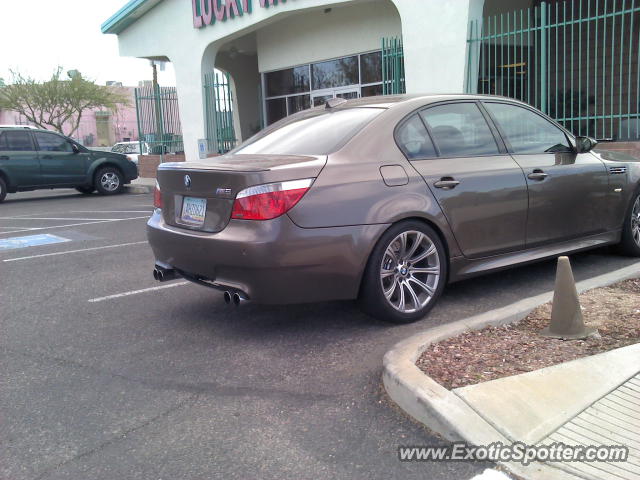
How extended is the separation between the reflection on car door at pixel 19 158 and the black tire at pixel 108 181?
158cm

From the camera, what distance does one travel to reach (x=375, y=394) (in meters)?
3.48

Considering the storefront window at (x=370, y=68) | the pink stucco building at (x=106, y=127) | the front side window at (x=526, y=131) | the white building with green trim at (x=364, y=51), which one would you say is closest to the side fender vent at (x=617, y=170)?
the front side window at (x=526, y=131)

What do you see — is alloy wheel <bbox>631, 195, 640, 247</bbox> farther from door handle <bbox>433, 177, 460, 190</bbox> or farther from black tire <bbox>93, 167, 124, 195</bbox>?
black tire <bbox>93, 167, 124, 195</bbox>

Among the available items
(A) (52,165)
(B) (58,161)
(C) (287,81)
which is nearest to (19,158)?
(A) (52,165)

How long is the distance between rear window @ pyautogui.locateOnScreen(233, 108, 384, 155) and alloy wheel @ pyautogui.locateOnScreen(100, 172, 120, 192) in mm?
12666

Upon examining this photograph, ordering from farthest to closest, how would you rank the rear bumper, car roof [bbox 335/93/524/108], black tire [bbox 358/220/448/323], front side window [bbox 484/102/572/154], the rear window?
1. front side window [bbox 484/102/572/154]
2. car roof [bbox 335/93/524/108]
3. the rear window
4. black tire [bbox 358/220/448/323]
5. the rear bumper

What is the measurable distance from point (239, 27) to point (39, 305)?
39.8ft

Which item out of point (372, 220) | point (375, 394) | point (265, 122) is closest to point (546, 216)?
point (372, 220)

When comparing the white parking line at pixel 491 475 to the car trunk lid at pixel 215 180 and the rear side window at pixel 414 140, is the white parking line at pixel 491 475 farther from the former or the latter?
the rear side window at pixel 414 140

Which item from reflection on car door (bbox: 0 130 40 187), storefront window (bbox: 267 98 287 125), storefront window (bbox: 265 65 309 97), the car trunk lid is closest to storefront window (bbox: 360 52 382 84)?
storefront window (bbox: 265 65 309 97)

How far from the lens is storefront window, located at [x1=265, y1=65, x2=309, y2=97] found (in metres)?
18.0

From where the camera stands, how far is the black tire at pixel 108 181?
16875 mm

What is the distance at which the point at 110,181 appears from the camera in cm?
1712

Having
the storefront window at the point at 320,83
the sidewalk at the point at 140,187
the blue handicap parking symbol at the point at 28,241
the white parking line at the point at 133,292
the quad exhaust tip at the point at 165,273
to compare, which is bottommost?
the white parking line at the point at 133,292
